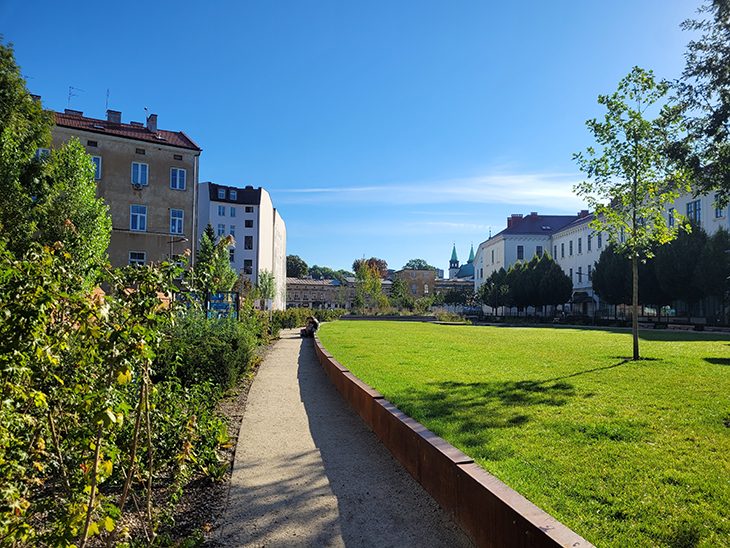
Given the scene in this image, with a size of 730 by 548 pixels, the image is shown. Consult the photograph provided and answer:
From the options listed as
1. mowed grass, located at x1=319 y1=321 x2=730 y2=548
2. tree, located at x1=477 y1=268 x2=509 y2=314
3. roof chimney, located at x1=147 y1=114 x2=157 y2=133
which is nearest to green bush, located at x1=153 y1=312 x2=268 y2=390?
mowed grass, located at x1=319 y1=321 x2=730 y2=548

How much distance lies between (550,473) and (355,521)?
1695 millimetres

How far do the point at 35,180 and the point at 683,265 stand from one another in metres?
38.8

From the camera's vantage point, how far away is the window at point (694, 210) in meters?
35.8

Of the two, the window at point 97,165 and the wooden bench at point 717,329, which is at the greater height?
the window at point 97,165

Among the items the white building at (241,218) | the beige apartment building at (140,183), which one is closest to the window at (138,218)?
the beige apartment building at (140,183)

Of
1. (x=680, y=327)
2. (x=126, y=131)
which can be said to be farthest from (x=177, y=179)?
(x=680, y=327)

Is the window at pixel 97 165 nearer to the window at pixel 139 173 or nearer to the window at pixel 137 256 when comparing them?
the window at pixel 139 173

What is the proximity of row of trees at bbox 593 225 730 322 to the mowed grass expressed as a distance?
21.3 metres

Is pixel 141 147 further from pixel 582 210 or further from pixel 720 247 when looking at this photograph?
pixel 582 210

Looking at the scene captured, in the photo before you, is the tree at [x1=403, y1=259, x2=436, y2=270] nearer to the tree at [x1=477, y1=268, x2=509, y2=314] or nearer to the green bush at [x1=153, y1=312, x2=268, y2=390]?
the tree at [x1=477, y1=268, x2=509, y2=314]

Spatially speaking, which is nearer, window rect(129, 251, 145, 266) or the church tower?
window rect(129, 251, 145, 266)

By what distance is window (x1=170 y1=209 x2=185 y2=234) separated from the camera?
106ft

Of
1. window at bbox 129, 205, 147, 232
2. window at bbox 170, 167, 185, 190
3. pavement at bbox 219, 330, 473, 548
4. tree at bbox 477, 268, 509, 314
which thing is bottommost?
pavement at bbox 219, 330, 473, 548

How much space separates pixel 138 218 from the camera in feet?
102
